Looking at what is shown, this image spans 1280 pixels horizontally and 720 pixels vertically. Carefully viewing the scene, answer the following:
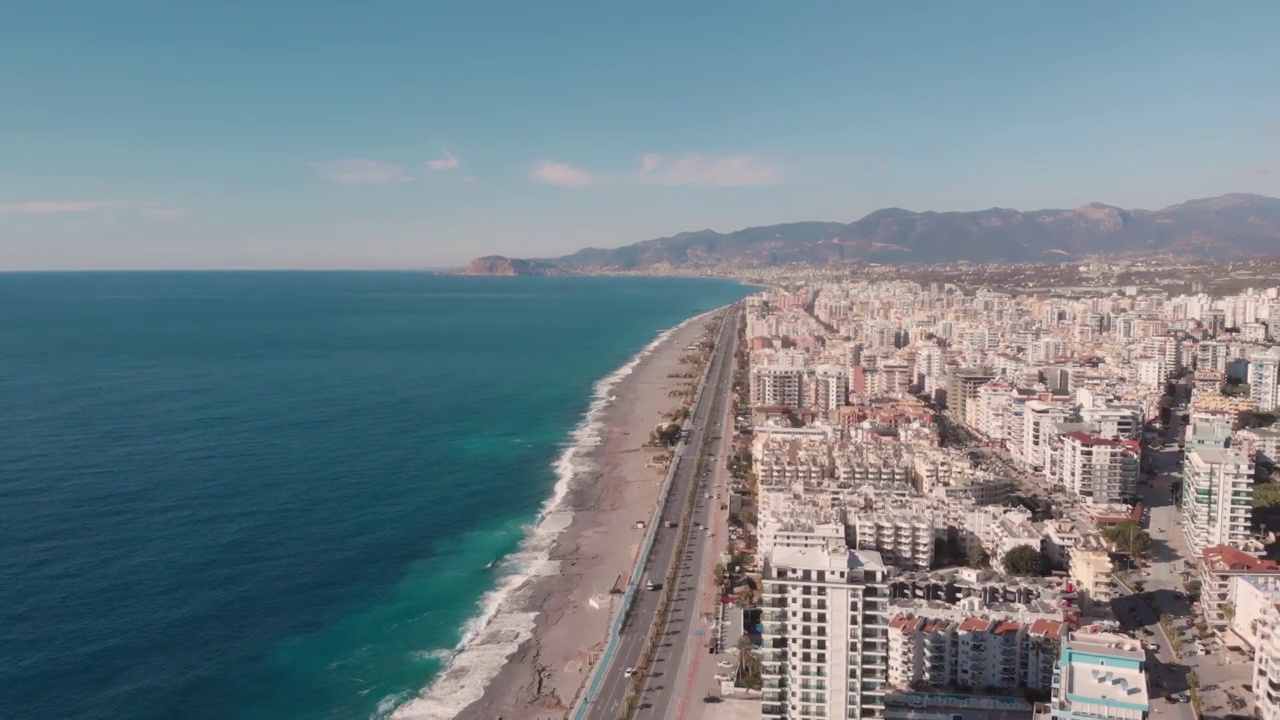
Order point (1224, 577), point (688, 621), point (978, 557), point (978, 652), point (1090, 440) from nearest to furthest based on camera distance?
1. point (978, 652)
2. point (1224, 577)
3. point (688, 621)
4. point (978, 557)
5. point (1090, 440)

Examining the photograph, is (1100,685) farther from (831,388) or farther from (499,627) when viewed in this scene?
(831,388)

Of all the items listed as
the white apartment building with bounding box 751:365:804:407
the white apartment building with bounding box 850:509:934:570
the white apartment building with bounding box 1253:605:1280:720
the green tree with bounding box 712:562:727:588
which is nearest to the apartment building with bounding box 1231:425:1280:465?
the white apartment building with bounding box 850:509:934:570

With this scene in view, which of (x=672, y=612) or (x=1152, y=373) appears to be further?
(x=1152, y=373)

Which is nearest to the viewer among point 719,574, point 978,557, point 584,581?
point 719,574

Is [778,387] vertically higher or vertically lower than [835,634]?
lower

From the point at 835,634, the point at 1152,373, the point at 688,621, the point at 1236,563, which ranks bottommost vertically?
the point at 688,621

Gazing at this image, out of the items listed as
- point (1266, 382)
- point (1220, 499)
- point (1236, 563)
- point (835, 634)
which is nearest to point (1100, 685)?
point (835, 634)

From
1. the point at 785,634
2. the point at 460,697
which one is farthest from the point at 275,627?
the point at 785,634

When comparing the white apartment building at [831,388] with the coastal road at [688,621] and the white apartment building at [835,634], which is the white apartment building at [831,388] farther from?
the white apartment building at [835,634]
